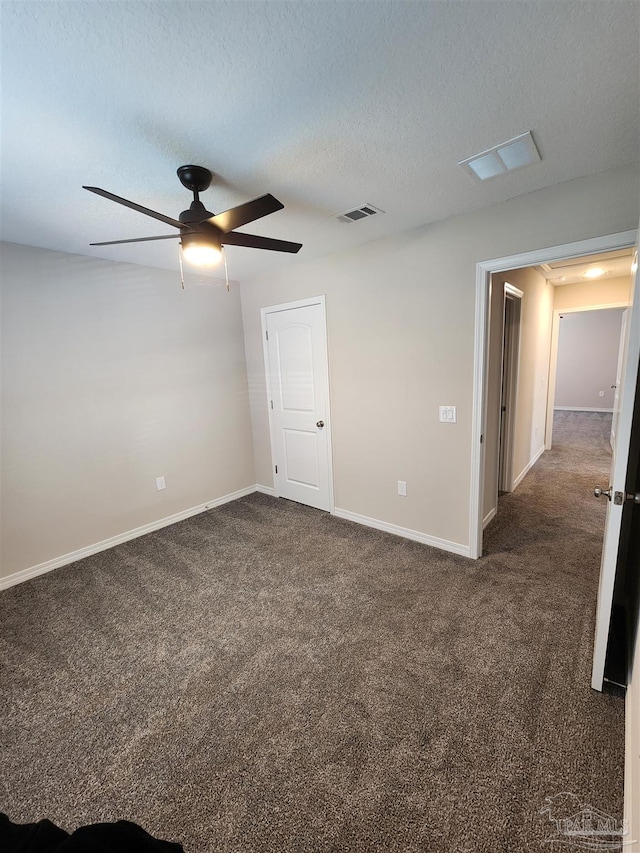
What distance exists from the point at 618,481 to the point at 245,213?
6.54ft

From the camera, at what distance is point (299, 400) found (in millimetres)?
3828

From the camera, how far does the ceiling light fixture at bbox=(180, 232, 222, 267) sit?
70.4 inches

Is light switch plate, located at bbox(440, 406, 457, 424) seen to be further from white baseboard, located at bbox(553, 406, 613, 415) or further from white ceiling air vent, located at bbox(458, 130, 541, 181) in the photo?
white baseboard, located at bbox(553, 406, 613, 415)

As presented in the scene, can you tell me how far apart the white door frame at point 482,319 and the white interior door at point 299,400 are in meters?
1.39

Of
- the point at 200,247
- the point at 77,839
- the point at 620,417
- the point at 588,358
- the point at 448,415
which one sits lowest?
the point at 77,839

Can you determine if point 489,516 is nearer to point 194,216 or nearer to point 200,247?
point 200,247

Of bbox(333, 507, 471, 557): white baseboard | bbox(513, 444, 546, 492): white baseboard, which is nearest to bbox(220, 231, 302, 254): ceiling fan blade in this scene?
bbox(333, 507, 471, 557): white baseboard

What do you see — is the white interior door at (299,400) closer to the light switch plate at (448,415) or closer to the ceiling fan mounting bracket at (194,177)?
the light switch plate at (448,415)

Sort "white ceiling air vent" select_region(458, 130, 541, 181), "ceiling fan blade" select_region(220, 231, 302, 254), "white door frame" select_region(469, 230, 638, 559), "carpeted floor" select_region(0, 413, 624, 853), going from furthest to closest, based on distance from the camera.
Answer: "white door frame" select_region(469, 230, 638, 559) → "ceiling fan blade" select_region(220, 231, 302, 254) → "white ceiling air vent" select_region(458, 130, 541, 181) → "carpeted floor" select_region(0, 413, 624, 853)

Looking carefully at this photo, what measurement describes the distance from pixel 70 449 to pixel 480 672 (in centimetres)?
331

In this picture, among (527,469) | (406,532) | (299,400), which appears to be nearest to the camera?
(406,532)

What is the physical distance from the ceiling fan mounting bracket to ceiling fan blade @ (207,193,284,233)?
11.5 inches

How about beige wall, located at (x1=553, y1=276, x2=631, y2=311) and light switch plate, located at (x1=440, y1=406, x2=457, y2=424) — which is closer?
light switch plate, located at (x1=440, y1=406, x2=457, y2=424)

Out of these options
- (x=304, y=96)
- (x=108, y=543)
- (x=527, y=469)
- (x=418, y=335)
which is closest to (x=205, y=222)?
(x=304, y=96)
